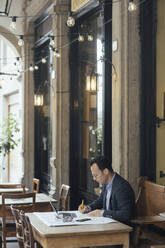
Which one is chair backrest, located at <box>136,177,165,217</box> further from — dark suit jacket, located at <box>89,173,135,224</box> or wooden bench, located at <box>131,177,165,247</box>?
dark suit jacket, located at <box>89,173,135,224</box>

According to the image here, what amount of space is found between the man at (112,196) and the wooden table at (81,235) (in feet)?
0.87

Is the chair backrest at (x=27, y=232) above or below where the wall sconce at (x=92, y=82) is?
below

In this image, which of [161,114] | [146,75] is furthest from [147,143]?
[146,75]

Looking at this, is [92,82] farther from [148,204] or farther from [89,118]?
[148,204]

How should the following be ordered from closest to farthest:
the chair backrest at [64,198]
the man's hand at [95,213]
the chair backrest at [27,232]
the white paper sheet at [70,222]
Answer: the chair backrest at [27,232] → the white paper sheet at [70,222] → the man's hand at [95,213] → the chair backrest at [64,198]

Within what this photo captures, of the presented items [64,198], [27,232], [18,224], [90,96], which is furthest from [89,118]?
[27,232]

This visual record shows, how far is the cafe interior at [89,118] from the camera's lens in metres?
5.05

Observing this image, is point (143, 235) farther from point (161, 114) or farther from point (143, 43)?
point (143, 43)

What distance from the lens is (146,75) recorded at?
6.17 m

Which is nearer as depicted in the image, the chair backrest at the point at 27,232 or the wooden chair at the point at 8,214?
the chair backrest at the point at 27,232

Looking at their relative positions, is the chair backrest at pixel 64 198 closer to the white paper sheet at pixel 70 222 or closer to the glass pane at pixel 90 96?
the glass pane at pixel 90 96

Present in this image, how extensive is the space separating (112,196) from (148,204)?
89cm

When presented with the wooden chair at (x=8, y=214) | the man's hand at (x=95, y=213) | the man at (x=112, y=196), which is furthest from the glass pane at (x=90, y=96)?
the man's hand at (x=95, y=213)

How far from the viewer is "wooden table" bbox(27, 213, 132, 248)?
438 centimetres
